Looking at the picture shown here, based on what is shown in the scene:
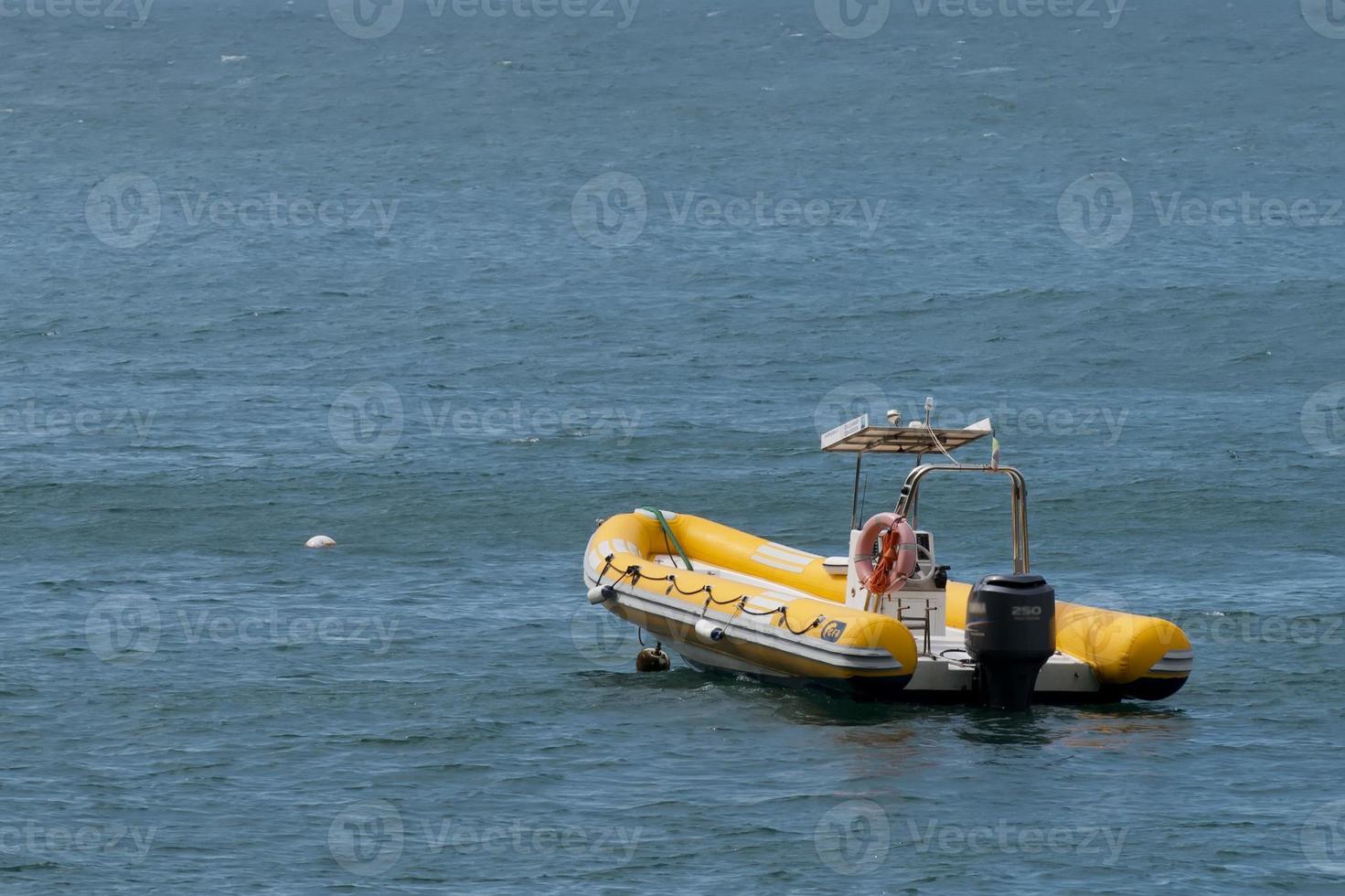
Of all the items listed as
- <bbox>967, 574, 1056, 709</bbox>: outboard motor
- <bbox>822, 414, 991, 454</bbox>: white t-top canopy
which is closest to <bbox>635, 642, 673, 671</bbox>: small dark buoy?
<bbox>822, 414, 991, 454</bbox>: white t-top canopy

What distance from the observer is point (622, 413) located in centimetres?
4159

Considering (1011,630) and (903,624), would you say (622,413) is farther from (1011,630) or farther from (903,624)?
(1011,630)

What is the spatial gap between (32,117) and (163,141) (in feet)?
21.9

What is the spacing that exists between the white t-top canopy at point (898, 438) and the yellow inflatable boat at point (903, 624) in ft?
0.07

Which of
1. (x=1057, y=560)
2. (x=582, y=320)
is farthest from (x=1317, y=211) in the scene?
(x=1057, y=560)

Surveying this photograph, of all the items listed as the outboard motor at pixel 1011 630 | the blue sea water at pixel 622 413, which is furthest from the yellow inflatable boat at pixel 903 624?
the blue sea water at pixel 622 413

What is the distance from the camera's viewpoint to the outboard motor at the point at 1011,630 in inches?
778

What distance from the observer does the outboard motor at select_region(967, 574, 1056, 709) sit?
1977 centimetres

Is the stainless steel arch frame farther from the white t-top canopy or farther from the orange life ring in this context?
the white t-top canopy

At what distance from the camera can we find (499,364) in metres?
47.1

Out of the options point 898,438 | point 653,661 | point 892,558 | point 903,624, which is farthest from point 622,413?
point 903,624

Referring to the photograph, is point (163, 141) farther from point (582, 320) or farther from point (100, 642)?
point (100, 642)

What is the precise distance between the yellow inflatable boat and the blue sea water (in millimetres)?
460

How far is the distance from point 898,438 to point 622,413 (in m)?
20.2
